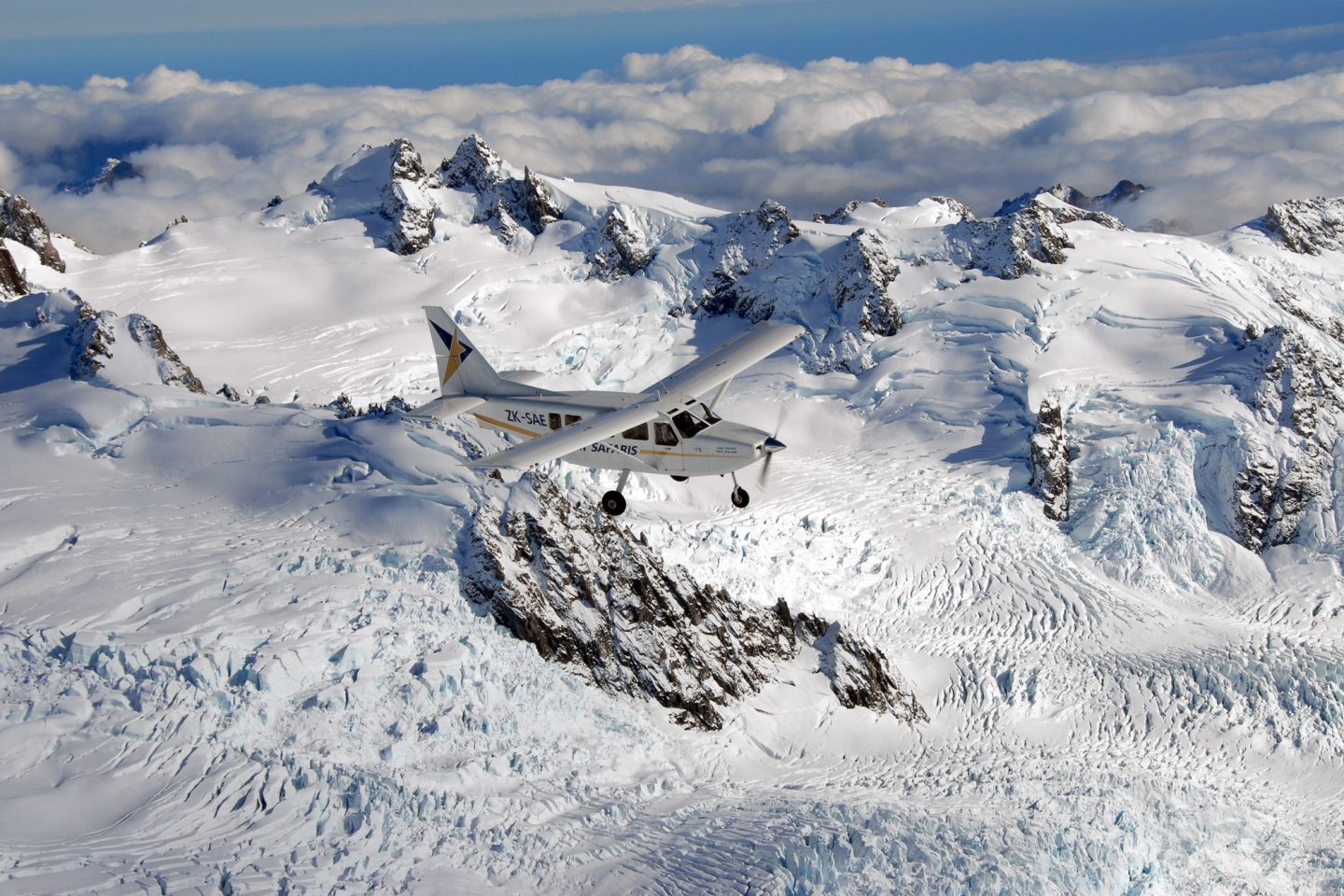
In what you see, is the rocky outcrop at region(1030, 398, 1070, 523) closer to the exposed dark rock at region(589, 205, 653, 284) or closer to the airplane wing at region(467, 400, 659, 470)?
the exposed dark rock at region(589, 205, 653, 284)

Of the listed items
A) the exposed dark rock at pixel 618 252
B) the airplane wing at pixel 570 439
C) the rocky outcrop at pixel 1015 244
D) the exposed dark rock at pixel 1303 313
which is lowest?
the exposed dark rock at pixel 1303 313

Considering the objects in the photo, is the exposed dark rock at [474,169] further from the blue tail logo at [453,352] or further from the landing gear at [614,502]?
the landing gear at [614,502]

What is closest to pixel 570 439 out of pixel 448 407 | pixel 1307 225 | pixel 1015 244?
pixel 448 407

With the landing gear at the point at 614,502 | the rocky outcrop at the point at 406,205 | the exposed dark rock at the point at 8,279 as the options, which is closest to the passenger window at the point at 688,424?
the landing gear at the point at 614,502

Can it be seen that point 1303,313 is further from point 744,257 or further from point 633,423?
point 633,423

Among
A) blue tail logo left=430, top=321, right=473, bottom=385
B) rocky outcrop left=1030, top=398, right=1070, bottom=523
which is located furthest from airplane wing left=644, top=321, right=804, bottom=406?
rocky outcrop left=1030, top=398, right=1070, bottom=523

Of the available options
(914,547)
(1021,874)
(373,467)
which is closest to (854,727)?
(1021,874)

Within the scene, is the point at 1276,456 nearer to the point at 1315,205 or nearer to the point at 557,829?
the point at 1315,205
